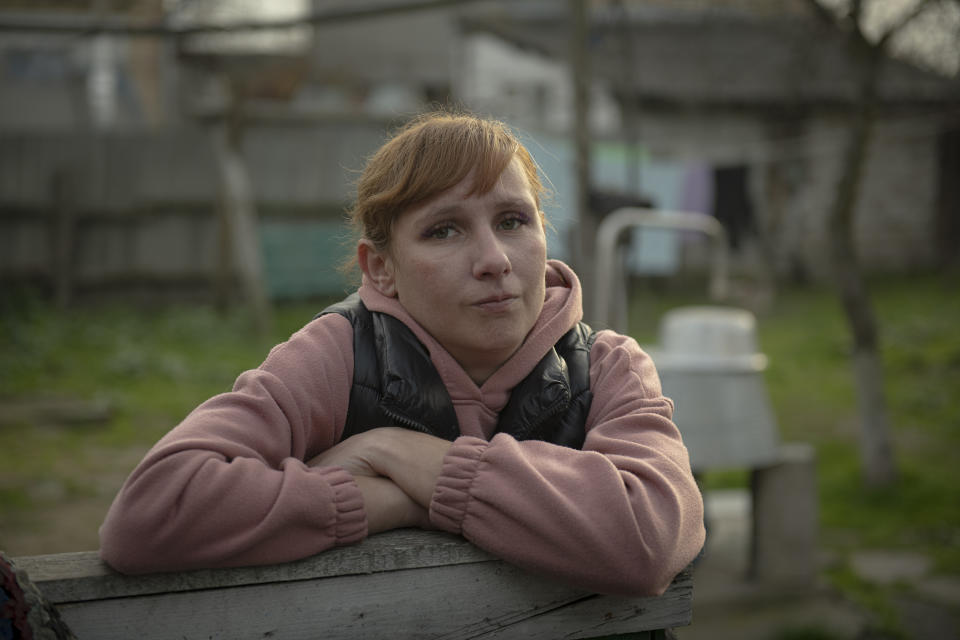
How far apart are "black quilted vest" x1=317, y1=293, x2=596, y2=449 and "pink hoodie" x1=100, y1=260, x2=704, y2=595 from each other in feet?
0.26

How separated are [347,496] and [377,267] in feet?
1.73

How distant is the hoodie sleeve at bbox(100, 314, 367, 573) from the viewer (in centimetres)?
119

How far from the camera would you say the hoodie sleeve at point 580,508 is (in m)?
1.25

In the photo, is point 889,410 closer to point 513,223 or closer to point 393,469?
point 513,223

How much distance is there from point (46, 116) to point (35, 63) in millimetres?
3228

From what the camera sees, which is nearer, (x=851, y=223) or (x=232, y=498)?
(x=232, y=498)

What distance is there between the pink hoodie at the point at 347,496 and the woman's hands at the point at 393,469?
32 mm

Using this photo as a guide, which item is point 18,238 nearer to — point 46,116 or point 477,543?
point 46,116

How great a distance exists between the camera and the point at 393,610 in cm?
128

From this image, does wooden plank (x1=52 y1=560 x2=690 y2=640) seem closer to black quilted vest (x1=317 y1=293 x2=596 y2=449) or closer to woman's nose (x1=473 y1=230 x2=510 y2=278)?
black quilted vest (x1=317 y1=293 x2=596 y2=449)

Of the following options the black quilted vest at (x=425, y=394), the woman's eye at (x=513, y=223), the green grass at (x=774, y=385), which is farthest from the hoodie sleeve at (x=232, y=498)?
the green grass at (x=774, y=385)

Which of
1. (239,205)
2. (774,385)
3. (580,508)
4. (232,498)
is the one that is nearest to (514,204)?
(580,508)

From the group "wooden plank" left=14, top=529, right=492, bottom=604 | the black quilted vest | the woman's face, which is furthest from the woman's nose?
"wooden plank" left=14, top=529, right=492, bottom=604

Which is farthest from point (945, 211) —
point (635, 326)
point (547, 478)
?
point (547, 478)
